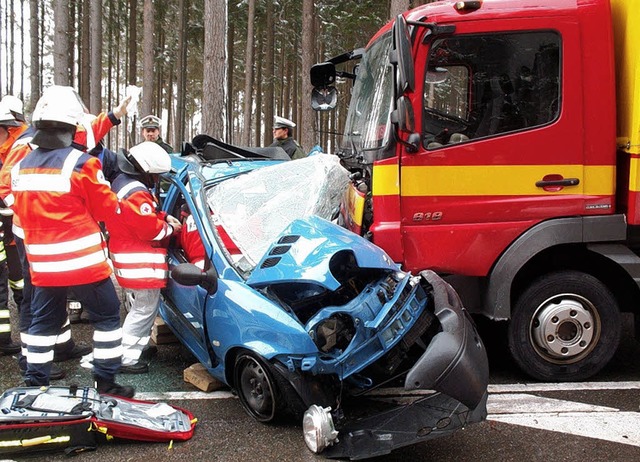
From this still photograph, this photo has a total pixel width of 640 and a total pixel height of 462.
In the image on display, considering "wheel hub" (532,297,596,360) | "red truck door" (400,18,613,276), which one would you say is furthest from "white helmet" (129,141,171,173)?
"wheel hub" (532,297,596,360)

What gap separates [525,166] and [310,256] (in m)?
1.73

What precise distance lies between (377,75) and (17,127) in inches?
128

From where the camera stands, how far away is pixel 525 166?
3912 millimetres

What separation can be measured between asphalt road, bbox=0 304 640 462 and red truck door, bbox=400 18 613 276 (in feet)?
2.70

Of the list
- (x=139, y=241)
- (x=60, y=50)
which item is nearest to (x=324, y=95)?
(x=139, y=241)

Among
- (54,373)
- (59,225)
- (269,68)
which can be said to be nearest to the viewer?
(59,225)

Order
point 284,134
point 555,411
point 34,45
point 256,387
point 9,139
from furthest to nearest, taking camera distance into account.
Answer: point 34,45
point 284,134
point 9,139
point 555,411
point 256,387

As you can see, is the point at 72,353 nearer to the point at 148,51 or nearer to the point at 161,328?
the point at 161,328

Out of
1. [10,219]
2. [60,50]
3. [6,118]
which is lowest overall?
[10,219]

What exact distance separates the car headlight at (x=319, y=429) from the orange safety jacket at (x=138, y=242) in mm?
1702

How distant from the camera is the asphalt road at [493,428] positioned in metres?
3.07

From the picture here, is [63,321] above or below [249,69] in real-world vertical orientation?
below

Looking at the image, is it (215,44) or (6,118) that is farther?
(215,44)

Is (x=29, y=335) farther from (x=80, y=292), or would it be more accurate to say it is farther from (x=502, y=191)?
(x=502, y=191)
